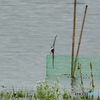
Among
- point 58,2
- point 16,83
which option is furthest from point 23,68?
point 58,2

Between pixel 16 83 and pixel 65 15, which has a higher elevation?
pixel 65 15

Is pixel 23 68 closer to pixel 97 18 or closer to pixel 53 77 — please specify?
pixel 53 77

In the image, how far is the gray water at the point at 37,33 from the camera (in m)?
4.23

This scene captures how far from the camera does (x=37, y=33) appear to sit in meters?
4.27

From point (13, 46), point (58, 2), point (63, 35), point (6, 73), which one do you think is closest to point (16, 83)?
point (6, 73)

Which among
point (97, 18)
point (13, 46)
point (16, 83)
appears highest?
point (97, 18)

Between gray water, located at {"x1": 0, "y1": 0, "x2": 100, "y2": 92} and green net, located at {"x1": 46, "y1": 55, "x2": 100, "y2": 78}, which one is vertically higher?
Answer: gray water, located at {"x1": 0, "y1": 0, "x2": 100, "y2": 92}

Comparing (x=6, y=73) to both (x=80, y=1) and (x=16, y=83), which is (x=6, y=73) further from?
(x=80, y=1)

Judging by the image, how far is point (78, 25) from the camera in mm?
4273

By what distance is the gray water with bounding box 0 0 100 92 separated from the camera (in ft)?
13.9

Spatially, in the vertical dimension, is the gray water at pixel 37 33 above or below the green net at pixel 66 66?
above

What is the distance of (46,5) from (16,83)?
98 centimetres

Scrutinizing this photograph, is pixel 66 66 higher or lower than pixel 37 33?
lower

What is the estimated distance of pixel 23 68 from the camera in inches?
166
